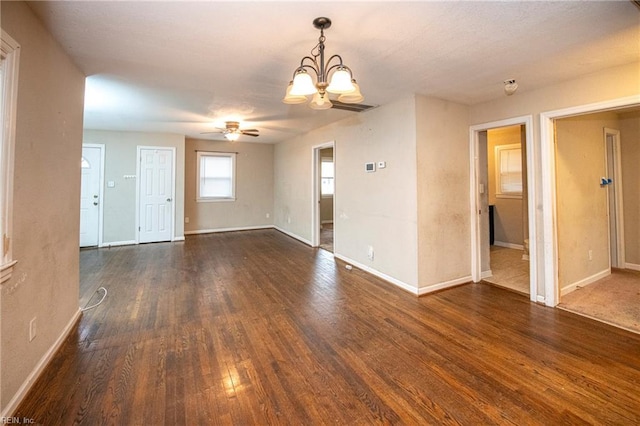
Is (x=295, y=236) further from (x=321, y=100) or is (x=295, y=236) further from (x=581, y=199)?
(x=581, y=199)

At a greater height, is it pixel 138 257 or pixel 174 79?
pixel 174 79

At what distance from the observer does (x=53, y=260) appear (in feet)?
7.09

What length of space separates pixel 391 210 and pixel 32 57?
3.51 m

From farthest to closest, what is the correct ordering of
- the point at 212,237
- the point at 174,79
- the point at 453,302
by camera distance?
the point at 212,237, the point at 453,302, the point at 174,79

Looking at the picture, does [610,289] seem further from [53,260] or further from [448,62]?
[53,260]

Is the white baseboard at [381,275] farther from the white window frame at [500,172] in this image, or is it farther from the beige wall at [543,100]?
the white window frame at [500,172]

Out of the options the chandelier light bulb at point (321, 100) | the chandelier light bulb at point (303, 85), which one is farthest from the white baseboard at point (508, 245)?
the chandelier light bulb at point (303, 85)

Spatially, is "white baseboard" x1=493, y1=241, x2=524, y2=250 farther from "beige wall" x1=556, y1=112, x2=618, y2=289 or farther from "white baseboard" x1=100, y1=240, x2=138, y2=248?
"white baseboard" x1=100, y1=240, x2=138, y2=248

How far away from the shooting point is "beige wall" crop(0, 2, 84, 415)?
1.64 m

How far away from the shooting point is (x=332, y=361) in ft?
6.81

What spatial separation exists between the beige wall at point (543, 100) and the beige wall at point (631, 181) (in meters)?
2.30

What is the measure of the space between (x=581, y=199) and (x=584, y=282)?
104cm

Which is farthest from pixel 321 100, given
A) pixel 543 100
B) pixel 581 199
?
pixel 581 199

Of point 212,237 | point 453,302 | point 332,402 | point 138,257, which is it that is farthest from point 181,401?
point 212,237
